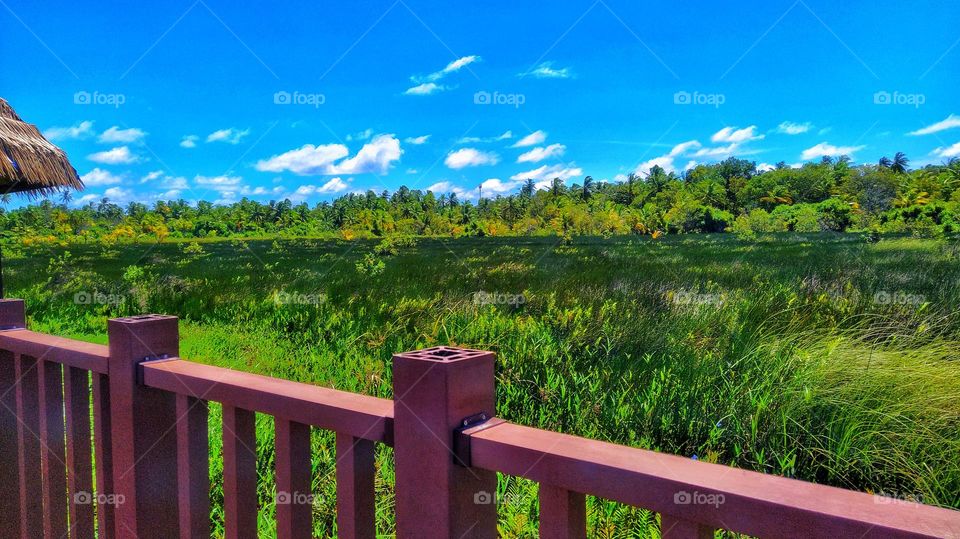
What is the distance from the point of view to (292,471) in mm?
1104

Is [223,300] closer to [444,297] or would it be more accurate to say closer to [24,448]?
[444,297]

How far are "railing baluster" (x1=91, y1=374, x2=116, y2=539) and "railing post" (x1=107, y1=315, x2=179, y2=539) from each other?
0.20 feet

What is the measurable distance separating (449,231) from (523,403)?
1321 inches

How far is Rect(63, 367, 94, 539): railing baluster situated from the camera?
1.61 metres

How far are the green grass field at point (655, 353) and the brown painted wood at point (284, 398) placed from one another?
165 cm

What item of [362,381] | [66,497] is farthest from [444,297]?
[66,497]

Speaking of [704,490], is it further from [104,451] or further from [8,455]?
[8,455]
